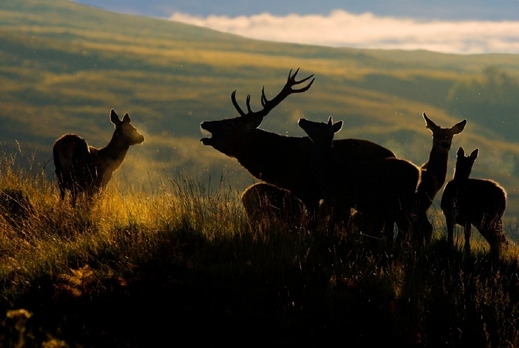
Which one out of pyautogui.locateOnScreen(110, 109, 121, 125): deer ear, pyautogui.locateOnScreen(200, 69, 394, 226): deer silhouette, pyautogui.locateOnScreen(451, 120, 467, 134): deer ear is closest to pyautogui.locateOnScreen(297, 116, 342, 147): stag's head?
pyautogui.locateOnScreen(200, 69, 394, 226): deer silhouette

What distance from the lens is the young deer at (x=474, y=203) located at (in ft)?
33.1

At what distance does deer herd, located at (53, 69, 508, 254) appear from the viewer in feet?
32.3

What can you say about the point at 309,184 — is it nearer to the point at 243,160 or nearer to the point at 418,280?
the point at 243,160

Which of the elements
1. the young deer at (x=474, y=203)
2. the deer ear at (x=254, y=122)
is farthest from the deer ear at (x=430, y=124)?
the deer ear at (x=254, y=122)

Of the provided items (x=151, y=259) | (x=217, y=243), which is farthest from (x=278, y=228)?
(x=151, y=259)

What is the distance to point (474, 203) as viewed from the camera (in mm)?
10227

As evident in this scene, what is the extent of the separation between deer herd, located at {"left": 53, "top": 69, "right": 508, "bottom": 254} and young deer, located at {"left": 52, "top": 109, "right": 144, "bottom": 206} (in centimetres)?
80

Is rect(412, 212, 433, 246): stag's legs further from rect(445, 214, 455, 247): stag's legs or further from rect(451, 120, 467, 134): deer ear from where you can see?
rect(451, 120, 467, 134): deer ear

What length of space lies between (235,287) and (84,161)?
6168 mm

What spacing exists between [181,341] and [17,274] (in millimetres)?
2491

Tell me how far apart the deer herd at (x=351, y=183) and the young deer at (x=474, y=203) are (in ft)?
0.04

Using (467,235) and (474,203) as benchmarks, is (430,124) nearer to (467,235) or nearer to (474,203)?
(474,203)

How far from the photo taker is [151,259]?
7.69 metres

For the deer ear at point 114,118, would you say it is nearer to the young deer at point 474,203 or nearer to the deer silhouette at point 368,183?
the deer silhouette at point 368,183
